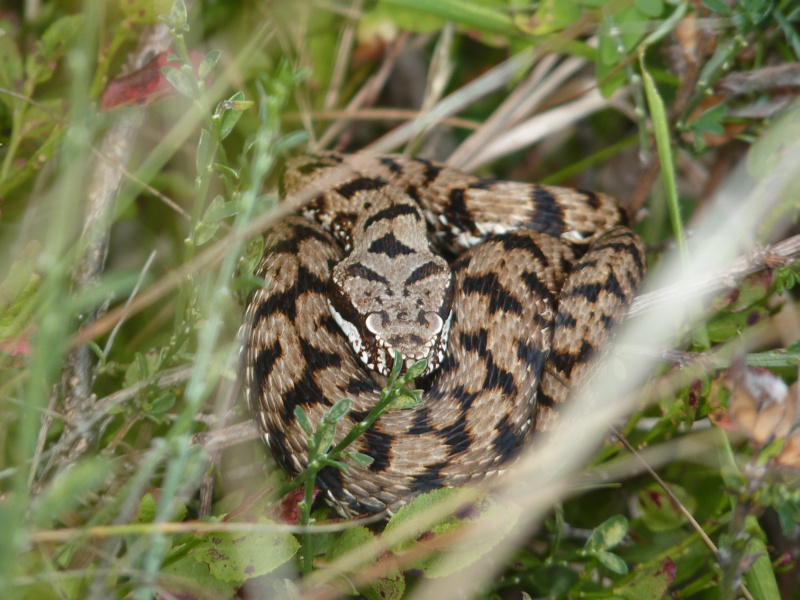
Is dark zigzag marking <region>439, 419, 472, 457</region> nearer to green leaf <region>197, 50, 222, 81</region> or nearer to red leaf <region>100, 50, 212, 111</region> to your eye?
green leaf <region>197, 50, 222, 81</region>

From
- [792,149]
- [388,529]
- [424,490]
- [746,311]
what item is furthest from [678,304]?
[388,529]

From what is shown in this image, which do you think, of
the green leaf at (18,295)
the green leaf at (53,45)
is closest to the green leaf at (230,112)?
the green leaf at (18,295)

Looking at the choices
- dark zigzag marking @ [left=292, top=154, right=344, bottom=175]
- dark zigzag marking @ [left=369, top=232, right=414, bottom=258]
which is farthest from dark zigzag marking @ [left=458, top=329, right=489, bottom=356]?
dark zigzag marking @ [left=292, top=154, right=344, bottom=175]

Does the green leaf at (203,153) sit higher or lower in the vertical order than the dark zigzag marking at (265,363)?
higher

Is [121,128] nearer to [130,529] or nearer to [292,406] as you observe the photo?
[292,406]

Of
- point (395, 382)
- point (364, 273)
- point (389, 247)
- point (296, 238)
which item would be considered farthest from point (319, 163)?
point (395, 382)

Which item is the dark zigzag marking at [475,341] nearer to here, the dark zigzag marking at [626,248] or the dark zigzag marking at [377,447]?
the dark zigzag marking at [377,447]

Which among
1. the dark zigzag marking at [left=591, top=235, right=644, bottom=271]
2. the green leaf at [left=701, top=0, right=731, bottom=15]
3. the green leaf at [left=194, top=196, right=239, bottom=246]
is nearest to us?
the green leaf at [left=194, top=196, right=239, bottom=246]

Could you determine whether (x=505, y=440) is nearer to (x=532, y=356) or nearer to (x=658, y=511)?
(x=532, y=356)
